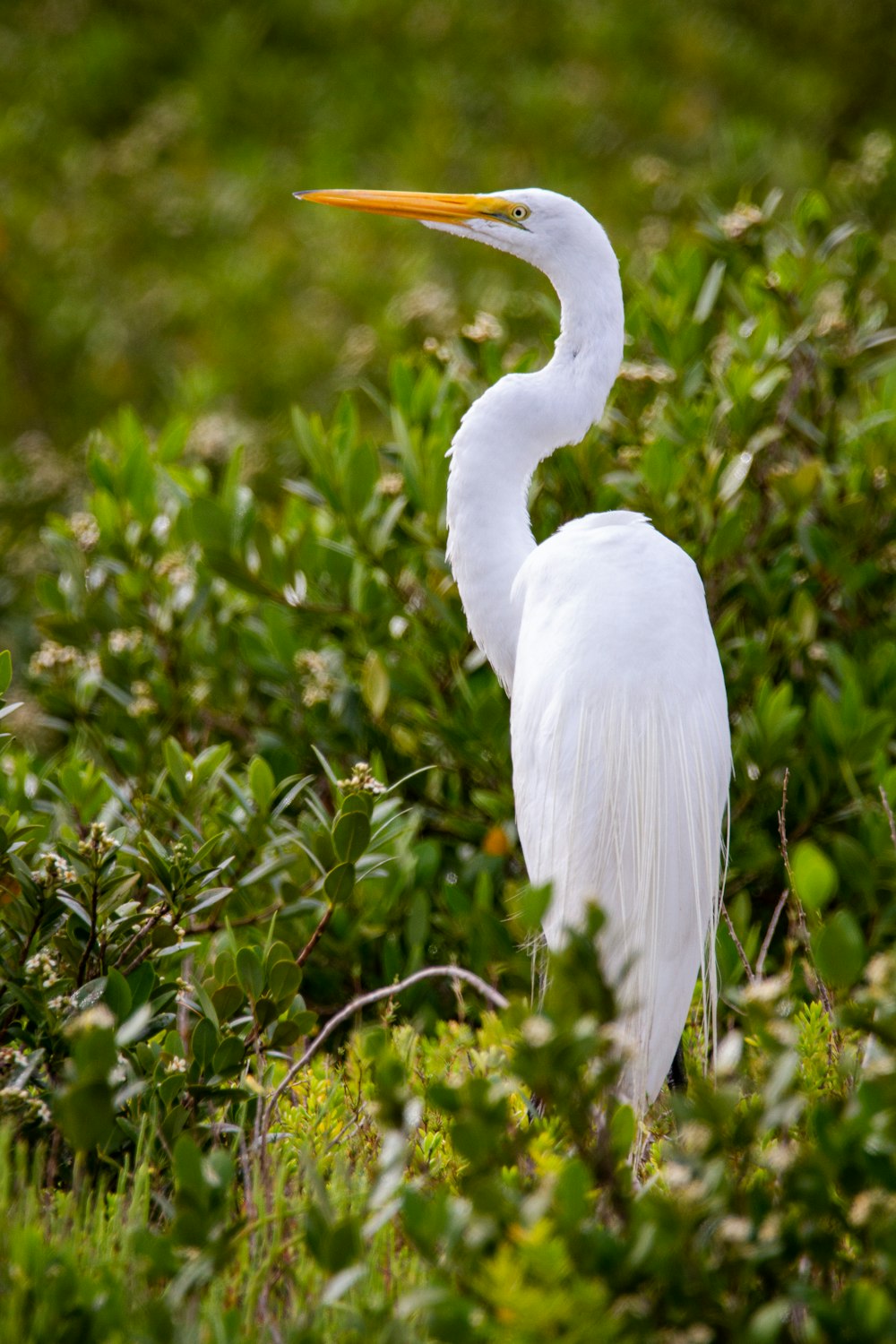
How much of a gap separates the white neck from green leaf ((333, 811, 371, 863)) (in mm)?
734

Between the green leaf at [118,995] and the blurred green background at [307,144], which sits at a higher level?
the green leaf at [118,995]

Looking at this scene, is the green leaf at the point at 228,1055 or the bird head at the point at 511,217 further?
the bird head at the point at 511,217

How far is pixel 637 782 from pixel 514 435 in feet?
2.47

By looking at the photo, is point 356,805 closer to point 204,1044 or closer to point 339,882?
point 339,882

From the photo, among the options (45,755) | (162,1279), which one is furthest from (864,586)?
(45,755)

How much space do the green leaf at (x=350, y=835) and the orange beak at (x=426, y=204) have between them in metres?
1.35

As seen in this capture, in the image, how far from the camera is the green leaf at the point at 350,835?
185cm

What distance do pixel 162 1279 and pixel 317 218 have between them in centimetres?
660

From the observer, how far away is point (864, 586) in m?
2.97

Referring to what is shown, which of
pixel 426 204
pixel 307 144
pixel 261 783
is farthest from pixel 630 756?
pixel 307 144

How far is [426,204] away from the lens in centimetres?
267

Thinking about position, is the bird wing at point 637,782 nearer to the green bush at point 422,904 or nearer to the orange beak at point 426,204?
the green bush at point 422,904

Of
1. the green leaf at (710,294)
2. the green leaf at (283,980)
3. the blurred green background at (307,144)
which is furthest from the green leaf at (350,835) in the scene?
the blurred green background at (307,144)

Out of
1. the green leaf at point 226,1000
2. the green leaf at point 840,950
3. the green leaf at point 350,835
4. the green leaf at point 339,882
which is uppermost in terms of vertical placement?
the green leaf at point 840,950
